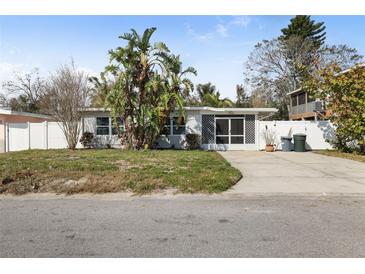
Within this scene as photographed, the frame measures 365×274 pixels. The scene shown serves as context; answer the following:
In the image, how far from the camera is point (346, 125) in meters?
14.1

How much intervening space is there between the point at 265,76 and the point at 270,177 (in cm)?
3146

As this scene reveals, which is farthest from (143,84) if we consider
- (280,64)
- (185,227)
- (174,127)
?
(280,64)

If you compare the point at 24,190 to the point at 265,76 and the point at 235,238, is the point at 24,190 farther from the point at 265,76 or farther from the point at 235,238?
the point at 265,76

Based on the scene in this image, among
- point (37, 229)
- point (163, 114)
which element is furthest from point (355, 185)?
point (163, 114)

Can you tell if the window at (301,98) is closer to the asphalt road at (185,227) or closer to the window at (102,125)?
the window at (102,125)

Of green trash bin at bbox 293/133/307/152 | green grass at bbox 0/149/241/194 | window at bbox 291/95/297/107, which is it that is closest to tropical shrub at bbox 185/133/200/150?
green trash bin at bbox 293/133/307/152

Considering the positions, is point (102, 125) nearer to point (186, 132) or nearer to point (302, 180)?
point (186, 132)

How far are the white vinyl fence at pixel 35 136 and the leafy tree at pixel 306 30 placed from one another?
31.1 m

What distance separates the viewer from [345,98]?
14234mm

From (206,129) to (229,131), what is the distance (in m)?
1.52

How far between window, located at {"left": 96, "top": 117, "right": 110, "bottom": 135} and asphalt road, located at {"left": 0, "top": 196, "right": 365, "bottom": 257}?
11992 mm

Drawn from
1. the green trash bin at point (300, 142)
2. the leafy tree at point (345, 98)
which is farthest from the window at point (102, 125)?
the leafy tree at point (345, 98)

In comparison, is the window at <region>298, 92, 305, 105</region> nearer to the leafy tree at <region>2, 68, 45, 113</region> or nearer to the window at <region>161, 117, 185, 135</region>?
the window at <region>161, 117, 185, 135</region>

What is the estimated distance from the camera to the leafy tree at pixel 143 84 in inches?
551
